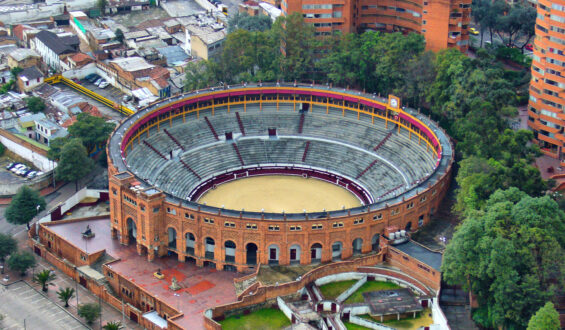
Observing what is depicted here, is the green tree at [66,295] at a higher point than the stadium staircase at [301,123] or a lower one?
lower

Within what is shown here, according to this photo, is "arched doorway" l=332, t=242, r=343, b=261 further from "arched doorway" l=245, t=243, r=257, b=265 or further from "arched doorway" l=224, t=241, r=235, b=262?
"arched doorway" l=224, t=241, r=235, b=262

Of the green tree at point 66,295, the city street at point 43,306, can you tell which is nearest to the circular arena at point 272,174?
the city street at point 43,306

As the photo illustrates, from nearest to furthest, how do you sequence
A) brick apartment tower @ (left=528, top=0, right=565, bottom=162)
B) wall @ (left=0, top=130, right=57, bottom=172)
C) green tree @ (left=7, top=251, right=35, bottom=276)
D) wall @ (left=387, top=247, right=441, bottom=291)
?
1. wall @ (left=387, top=247, right=441, bottom=291)
2. green tree @ (left=7, top=251, right=35, bottom=276)
3. brick apartment tower @ (left=528, top=0, right=565, bottom=162)
4. wall @ (left=0, top=130, right=57, bottom=172)

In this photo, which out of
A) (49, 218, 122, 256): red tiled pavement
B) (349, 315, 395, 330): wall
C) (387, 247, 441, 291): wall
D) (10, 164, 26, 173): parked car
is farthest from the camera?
(10, 164, 26, 173): parked car

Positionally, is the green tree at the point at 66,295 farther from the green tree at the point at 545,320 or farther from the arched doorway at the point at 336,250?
the green tree at the point at 545,320

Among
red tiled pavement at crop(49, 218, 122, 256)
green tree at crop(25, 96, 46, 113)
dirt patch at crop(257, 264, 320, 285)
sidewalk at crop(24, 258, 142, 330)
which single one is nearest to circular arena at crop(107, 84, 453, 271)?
dirt patch at crop(257, 264, 320, 285)

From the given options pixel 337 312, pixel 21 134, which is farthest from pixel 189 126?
pixel 337 312

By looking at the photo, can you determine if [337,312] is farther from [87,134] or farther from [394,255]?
[87,134]
